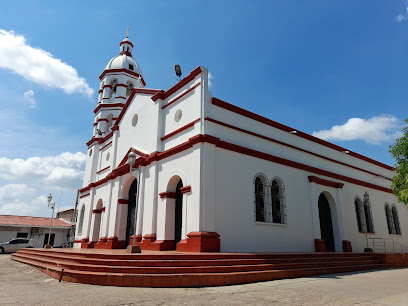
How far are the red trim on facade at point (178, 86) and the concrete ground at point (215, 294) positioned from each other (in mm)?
8718

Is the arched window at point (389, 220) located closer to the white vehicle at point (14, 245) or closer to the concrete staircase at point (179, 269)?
the concrete staircase at point (179, 269)

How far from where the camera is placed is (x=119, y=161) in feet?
58.3

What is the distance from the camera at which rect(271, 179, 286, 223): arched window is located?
539 inches

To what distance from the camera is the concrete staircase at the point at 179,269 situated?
7.56 m

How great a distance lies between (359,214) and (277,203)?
7487 mm

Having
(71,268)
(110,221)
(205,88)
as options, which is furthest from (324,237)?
(71,268)

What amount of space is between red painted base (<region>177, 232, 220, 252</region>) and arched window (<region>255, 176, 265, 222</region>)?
283 cm

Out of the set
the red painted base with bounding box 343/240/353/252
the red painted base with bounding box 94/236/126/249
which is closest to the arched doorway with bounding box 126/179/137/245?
the red painted base with bounding box 94/236/126/249

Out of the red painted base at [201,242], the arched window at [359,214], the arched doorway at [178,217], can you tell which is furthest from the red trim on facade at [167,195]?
the arched window at [359,214]

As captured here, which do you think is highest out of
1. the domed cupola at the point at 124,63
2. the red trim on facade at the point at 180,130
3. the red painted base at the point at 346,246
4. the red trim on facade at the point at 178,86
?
the domed cupola at the point at 124,63

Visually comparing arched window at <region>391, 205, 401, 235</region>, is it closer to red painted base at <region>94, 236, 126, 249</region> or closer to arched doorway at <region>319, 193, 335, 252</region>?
arched doorway at <region>319, 193, 335, 252</region>

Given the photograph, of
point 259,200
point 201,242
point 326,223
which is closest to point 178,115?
point 259,200

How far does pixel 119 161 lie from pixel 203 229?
9043 mm

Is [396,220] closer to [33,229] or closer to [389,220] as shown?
[389,220]
